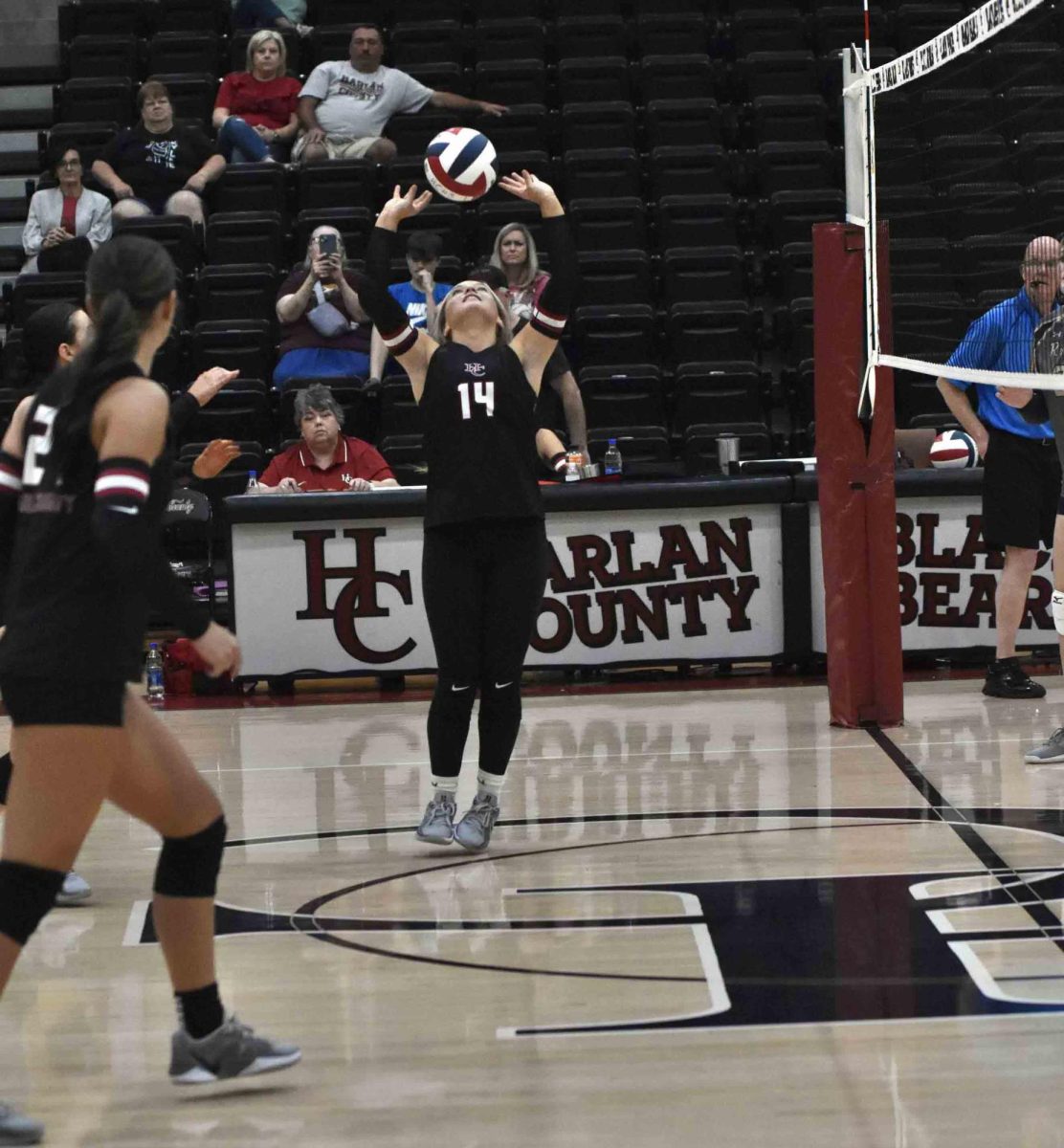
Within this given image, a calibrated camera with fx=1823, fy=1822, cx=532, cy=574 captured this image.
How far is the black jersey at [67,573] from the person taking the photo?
10.0ft

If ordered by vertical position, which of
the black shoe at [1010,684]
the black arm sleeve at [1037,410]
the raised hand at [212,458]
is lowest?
the black shoe at [1010,684]

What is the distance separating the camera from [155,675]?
899 centimetres

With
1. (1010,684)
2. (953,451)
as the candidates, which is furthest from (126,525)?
(953,451)

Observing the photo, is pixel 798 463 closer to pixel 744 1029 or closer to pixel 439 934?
pixel 439 934

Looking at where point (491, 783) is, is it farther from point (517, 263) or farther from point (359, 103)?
point (359, 103)

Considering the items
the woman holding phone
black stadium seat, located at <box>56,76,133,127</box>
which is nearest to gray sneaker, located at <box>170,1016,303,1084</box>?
the woman holding phone

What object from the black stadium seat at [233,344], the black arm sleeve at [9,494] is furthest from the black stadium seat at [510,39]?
the black arm sleeve at [9,494]

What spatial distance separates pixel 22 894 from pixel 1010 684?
5828mm

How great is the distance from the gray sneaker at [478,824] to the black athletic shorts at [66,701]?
2.38m

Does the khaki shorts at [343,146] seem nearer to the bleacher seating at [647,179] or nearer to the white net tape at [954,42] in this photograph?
the bleacher seating at [647,179]

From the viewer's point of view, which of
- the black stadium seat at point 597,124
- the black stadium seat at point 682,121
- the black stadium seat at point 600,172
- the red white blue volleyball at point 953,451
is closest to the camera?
the red white blue volleyball at point 953,451

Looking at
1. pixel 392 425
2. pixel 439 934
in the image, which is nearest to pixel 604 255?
pixel 392 425

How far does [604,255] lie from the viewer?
1165cm

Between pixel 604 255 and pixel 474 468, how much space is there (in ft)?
22.3
